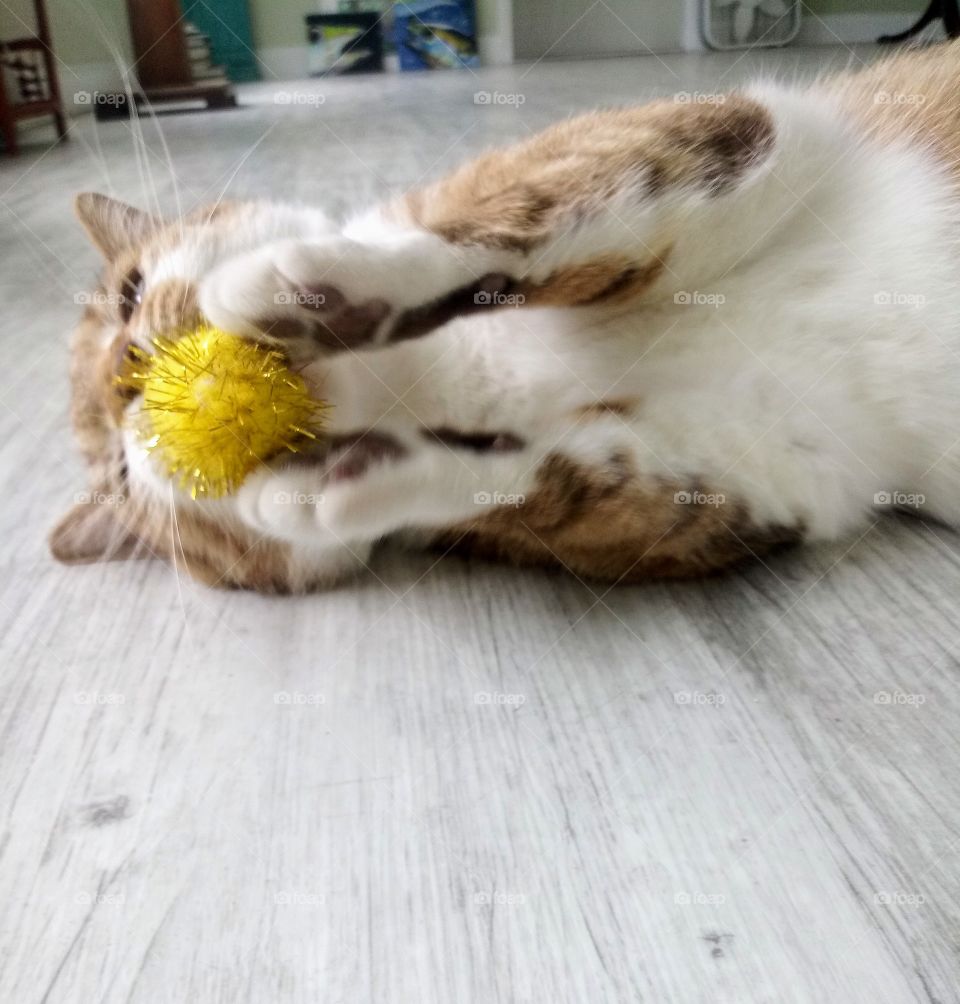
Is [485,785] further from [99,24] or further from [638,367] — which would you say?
[99,24]

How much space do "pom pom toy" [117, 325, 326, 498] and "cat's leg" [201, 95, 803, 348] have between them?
0.14 feet

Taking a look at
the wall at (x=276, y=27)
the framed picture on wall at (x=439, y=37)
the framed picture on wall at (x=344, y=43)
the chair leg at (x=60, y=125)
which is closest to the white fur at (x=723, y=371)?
the wall at (x=276, y=27)

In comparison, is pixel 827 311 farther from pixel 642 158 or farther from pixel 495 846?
pixel 495 846

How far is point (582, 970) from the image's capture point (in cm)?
75

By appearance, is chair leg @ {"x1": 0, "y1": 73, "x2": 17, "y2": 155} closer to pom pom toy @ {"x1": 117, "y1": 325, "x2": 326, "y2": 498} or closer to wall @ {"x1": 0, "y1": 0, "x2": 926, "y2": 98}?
wall @ {"x1": 0, "y1": 0, "x2": 926, "y2": 98}

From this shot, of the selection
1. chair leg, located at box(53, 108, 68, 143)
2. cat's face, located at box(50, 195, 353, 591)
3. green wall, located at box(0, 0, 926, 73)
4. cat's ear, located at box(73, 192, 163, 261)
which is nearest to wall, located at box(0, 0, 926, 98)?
green wall, located at box(0, 0, 926, 73)

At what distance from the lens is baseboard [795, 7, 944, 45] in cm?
710

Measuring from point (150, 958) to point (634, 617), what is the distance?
633 millimetres

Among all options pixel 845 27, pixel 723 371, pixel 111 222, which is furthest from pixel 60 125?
pixel 845 27

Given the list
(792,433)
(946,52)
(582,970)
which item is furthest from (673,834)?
(946,52)

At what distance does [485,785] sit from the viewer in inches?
36.4

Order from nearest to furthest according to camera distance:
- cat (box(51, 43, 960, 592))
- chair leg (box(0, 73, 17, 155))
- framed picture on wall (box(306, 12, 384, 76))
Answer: cat (box(51, 43, 960, 592)), chair leg (box(0, 73, 17, 155)), framed picture on wall (box(306, 12, 384, 76))

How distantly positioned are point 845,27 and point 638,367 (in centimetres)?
739

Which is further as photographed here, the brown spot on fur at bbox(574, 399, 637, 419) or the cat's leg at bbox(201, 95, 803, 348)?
the brown spot on fur at bbox(574, 399, 637, 419)
